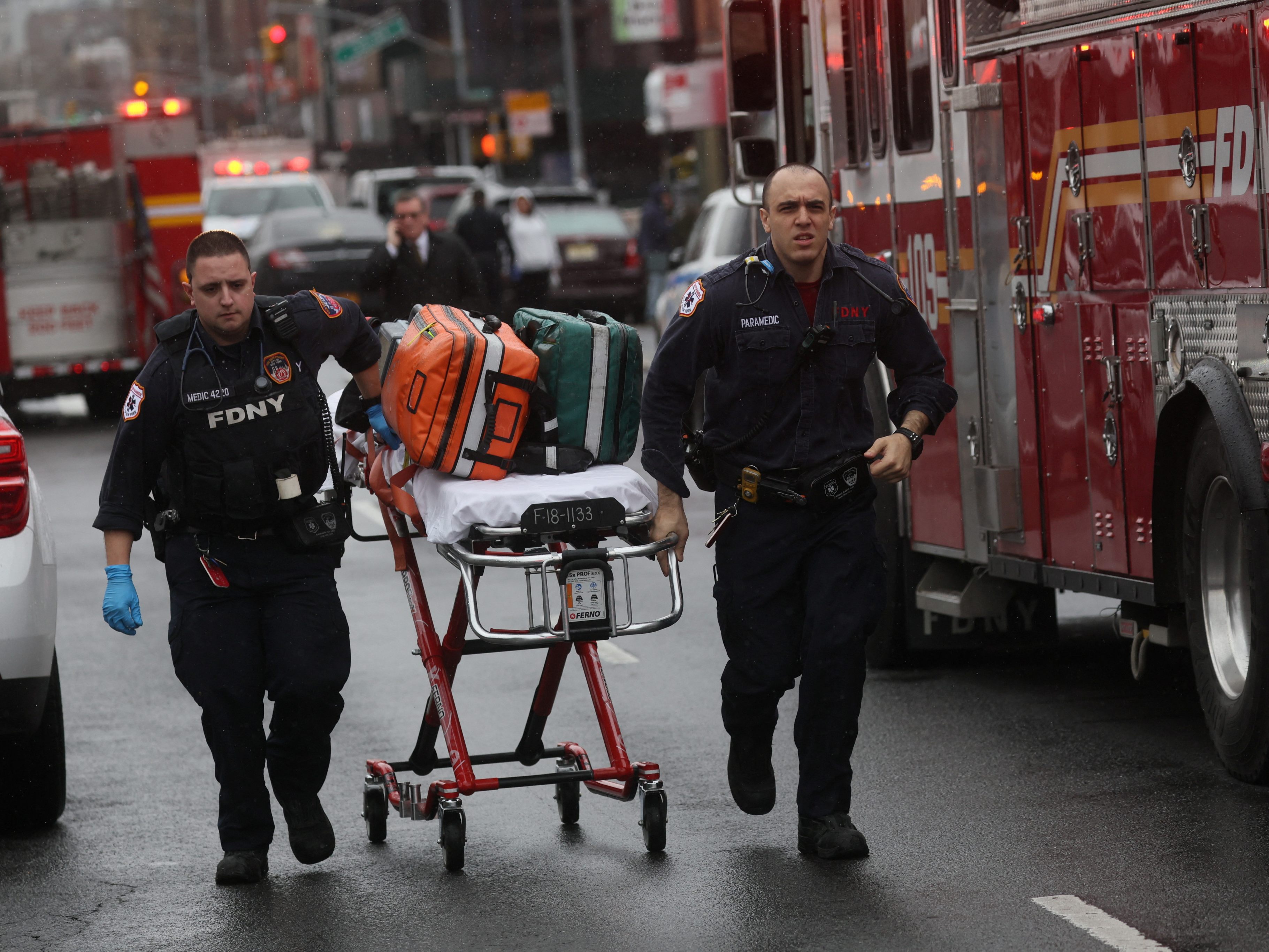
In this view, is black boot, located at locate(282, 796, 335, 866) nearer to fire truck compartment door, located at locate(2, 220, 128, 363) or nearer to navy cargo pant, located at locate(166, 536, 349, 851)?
navy cargo pant, located at locate(166, 536, 349, 851)

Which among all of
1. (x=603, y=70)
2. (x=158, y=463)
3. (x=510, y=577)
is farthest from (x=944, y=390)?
(x=603, y=70)

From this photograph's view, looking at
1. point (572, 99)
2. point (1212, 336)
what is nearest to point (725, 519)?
point (1212, 336)

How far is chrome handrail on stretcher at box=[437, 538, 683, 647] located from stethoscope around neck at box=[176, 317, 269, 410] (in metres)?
0.69

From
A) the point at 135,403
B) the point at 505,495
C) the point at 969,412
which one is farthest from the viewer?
the point at 969,412

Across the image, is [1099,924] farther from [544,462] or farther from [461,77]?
[461,77]

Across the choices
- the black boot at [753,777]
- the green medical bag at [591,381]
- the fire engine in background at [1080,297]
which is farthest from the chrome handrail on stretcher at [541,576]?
the fire engine in background at [1080,297]

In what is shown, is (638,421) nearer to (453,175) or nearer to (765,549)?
Answer: (765,549)

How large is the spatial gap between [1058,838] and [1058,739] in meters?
1.40

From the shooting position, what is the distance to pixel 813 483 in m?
6.32

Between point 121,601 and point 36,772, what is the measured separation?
1.14 meters

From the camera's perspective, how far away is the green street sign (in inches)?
2406

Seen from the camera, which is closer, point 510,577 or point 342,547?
point 342,547

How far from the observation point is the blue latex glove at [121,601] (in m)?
6.18

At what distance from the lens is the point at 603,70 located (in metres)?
65.9
